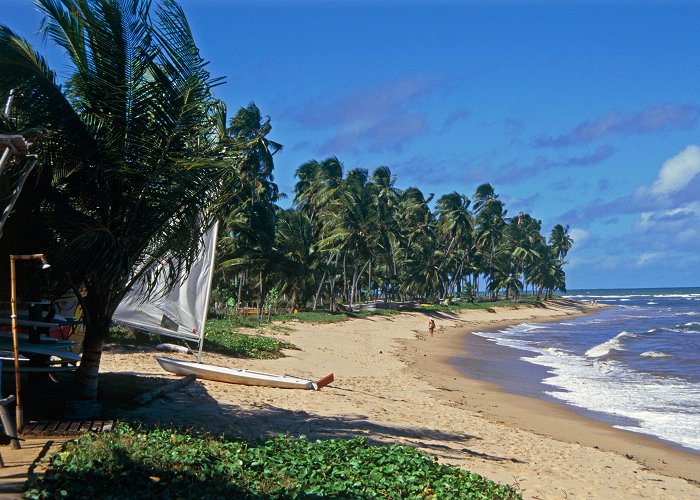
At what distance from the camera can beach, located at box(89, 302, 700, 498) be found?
9.86 metres

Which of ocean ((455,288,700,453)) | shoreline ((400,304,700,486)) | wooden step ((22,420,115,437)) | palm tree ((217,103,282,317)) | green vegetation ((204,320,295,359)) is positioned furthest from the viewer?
palm tree ((217,103,282,317))

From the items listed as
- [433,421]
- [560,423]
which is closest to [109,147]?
[433,421]

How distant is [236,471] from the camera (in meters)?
6.78

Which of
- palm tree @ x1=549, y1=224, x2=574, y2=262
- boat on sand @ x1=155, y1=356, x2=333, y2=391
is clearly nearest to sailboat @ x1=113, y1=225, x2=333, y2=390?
boat on sand @ x1=155, y1=356, x2=333, y2=391

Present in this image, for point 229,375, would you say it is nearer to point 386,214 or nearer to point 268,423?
point 268,423

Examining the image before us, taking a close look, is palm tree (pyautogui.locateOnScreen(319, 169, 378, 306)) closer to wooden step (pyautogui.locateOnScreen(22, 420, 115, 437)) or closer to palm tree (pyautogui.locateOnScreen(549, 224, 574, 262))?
wooden step (pyautogui.locateOnScreen(22, 420, 115, 437))

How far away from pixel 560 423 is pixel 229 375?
23.3 feet

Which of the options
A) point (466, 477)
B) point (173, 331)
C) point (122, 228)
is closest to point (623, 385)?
point (173, 331)

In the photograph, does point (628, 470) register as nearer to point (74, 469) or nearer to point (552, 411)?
point (552, 411)

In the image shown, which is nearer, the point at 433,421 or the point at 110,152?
the point at 110,152

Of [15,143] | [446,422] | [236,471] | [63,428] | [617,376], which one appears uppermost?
[15,143]

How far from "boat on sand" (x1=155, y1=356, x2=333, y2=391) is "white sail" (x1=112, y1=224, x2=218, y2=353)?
0.59 m

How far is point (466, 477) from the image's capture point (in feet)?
25.6

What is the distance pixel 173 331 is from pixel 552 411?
355 inches
